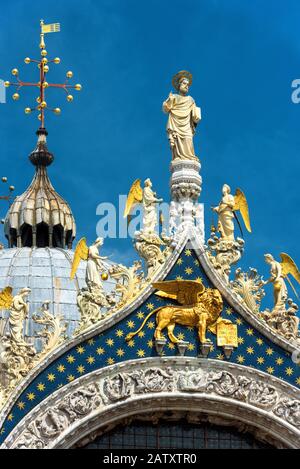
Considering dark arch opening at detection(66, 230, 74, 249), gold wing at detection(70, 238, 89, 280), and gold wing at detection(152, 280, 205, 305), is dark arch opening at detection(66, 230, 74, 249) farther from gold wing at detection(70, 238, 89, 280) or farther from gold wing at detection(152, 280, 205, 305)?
gold wing at detection(152, 280, 205, 305)

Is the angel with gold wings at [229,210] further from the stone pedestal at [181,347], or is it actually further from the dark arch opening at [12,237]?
the dark arch opening at [12,237]

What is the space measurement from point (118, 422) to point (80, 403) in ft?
2.36

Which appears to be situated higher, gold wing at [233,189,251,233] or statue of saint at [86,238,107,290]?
gold wing at [233,189,251,233]

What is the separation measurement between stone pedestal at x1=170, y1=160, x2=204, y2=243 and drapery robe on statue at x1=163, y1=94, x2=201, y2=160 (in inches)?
7.3

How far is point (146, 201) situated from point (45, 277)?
818 centimetres

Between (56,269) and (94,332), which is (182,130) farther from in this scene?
(56,269)

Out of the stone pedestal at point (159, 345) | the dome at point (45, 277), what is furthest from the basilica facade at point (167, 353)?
the dome at point (45, 277)

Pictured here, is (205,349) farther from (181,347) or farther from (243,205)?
(243,205)

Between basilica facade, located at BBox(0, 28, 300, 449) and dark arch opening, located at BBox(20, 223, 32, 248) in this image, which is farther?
dark arch opening, located at BBox(20, 223, 32, 248)

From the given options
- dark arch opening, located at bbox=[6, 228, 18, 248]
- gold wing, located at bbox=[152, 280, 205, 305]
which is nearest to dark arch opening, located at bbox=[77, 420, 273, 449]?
gold wing, located at bbox=[152, 280, 205, 305]

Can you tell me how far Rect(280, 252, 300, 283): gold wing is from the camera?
1160 inches

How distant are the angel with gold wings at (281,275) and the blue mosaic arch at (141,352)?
0.67m

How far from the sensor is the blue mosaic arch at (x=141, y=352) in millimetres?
27969
